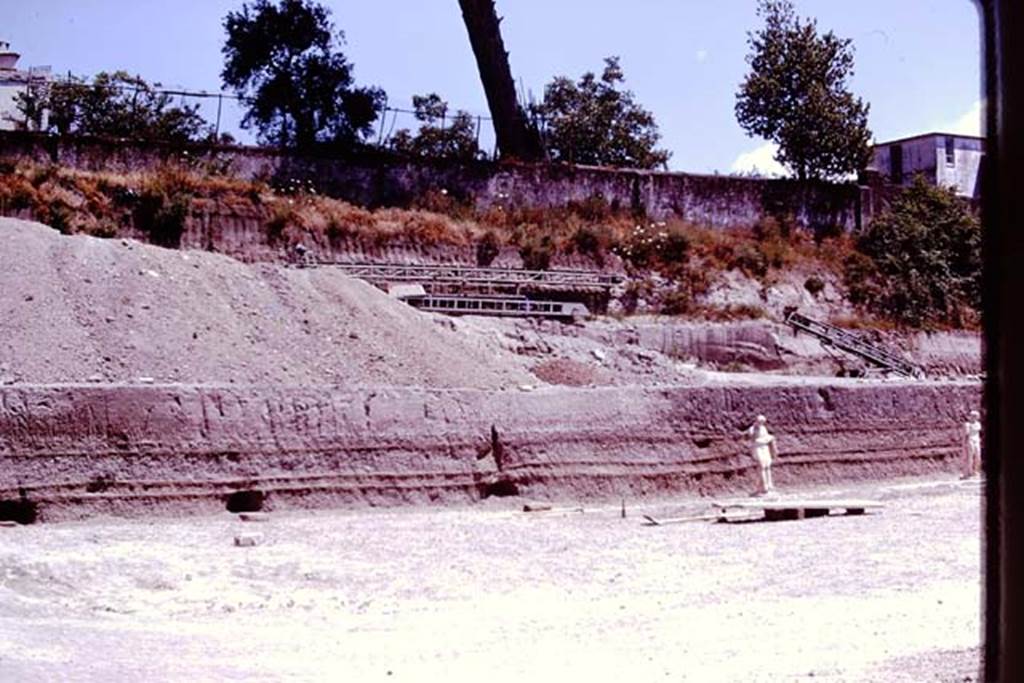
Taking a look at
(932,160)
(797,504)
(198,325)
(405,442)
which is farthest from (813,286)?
(405,442)

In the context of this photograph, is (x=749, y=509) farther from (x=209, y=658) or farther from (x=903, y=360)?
(x=903, y=360)

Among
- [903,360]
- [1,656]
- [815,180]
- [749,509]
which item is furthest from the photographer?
[815,180]

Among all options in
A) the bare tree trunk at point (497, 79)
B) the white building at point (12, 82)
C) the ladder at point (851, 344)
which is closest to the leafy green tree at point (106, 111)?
the white building at point (12, 82)

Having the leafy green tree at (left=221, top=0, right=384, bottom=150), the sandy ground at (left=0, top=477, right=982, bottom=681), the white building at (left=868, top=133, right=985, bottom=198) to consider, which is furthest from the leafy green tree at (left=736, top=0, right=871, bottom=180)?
the sandy ground at (left=0, top=477, right=982, bottom=681)

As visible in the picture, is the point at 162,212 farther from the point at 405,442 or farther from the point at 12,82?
the point at 405,442

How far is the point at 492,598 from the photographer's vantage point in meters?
10.2

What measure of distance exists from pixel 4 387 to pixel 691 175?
75.1 ft

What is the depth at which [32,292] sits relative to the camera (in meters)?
17.7

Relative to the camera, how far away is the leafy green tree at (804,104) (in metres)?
36.8

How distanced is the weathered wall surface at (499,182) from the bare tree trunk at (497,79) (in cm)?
180

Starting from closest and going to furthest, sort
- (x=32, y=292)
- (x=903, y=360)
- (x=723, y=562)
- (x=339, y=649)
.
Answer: (x=339, y=649) → (x=723, y=562) → (x=32, y=292) → (x=903, y=360)

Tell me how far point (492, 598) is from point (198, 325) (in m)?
9.26

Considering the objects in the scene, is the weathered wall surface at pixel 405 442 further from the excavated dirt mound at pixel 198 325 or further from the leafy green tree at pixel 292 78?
the leafy green tree at pixel 292 78

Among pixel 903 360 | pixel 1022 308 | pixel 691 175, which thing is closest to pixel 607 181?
pixel 691 175
